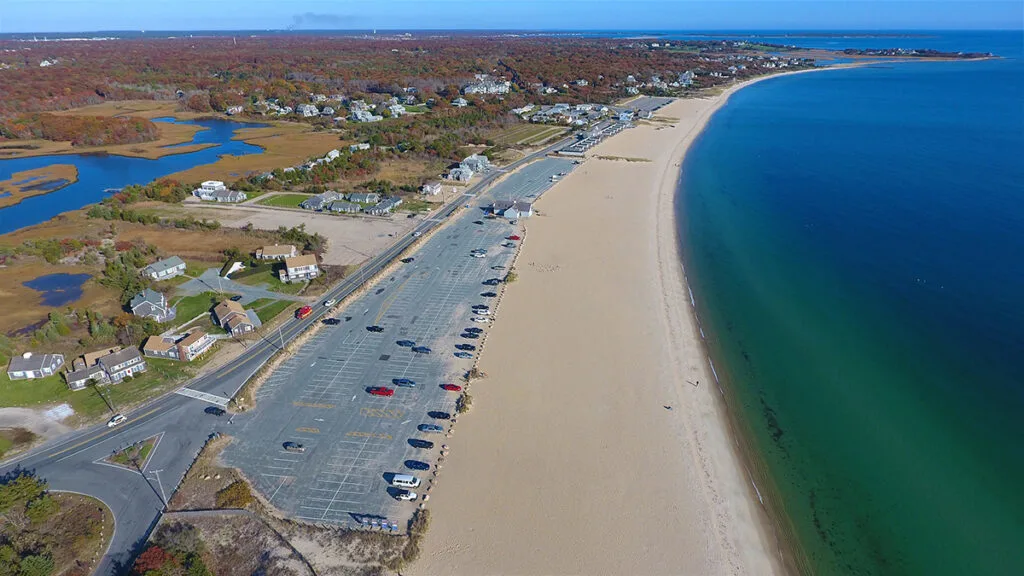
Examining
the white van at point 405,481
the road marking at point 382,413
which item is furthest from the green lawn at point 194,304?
the white van at point 405,481

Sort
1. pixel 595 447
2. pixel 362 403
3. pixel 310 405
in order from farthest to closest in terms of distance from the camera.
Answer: pixel 362 403 → pixel 310 405 → pixel 595 447

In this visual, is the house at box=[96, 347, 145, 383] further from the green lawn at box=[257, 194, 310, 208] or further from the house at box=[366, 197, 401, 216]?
the green lawn at box=[257, 194, 310, 208]

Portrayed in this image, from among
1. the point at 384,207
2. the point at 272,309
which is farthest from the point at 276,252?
the point at 384,207

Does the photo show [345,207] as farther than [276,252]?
Yes

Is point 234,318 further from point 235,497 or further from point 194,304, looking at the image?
point 235,497

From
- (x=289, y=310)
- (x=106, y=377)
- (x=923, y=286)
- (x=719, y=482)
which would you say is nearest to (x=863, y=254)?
(x=923, y=286)

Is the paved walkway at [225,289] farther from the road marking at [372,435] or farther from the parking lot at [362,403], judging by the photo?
the road marking at [372,435]

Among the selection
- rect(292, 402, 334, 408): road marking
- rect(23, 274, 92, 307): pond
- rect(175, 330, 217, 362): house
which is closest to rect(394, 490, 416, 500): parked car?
rect(292, 402, 334, 408): road marking
